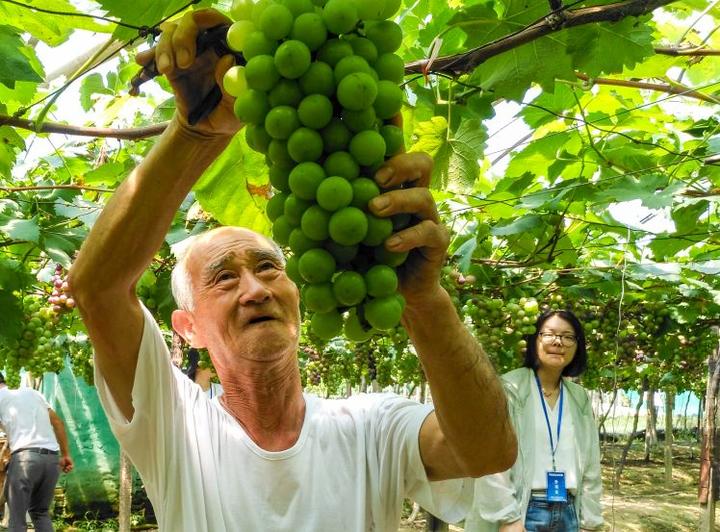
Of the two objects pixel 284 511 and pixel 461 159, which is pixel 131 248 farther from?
pixel 461 159

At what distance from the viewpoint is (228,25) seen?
104 centimetres

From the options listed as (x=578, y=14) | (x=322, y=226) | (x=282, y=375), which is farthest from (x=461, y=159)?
(x=322, y=226)

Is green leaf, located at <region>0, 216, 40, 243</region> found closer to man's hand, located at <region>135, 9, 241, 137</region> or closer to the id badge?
man's hand, located at <region>135, 9, 241, 137</region>

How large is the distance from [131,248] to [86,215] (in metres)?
1.96

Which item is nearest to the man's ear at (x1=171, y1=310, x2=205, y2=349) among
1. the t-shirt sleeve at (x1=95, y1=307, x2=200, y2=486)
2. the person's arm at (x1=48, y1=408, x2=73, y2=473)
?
the t-shirt sleeve at (x1=95, y1=307, x2=200, y2=486)

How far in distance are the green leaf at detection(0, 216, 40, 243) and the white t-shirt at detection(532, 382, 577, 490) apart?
9.79 ft

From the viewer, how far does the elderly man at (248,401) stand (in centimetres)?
134

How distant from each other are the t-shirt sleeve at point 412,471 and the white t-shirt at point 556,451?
2.65 metres

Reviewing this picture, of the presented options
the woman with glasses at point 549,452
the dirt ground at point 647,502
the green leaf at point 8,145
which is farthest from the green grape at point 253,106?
the dirt ground at point 647,502

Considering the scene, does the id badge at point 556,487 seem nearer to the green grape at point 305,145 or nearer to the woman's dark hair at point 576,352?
the woman's dark hair at point 576,352

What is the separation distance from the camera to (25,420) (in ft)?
23.4

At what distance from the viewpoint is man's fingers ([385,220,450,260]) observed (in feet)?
2.80

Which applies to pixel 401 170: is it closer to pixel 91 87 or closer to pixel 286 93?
pixel 286 93

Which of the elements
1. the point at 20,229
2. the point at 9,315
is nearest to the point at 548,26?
the point at 20,229
